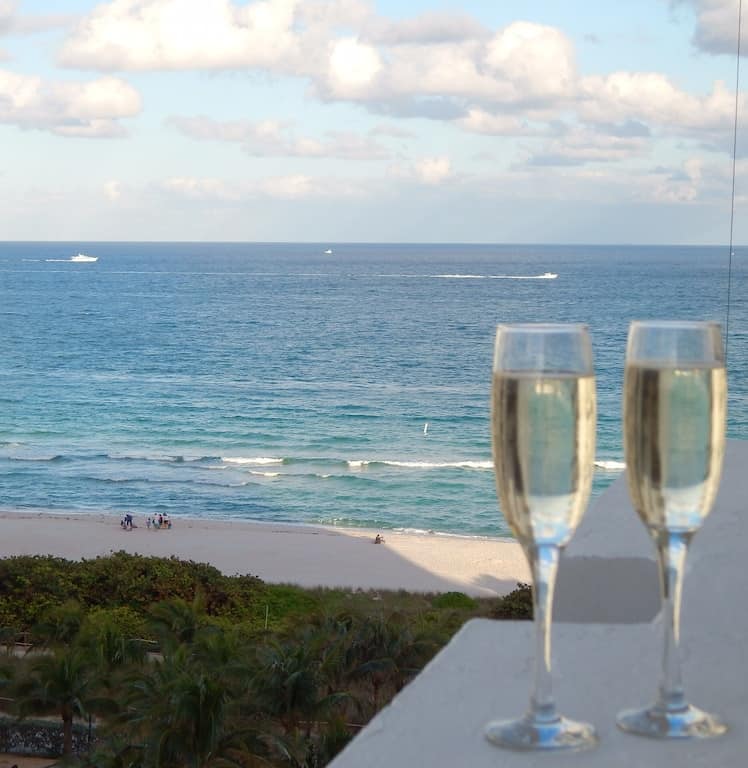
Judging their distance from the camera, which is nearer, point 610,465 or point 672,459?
point 672,459

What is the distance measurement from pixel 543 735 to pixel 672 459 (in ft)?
0.72

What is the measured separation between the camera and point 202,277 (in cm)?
10719

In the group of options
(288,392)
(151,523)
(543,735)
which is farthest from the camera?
(288,392)

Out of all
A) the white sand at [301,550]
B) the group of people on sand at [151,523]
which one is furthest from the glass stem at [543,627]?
the group of people on sand at [151,523]

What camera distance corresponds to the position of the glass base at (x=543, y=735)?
32.5 inches

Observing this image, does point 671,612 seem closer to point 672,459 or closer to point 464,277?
point 672,459

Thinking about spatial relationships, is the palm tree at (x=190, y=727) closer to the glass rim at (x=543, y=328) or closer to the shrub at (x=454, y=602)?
the shrub at (x=454, y=602)

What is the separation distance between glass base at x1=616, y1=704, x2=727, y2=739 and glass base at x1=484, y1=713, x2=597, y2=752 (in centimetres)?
3

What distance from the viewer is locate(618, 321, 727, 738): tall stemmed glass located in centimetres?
86

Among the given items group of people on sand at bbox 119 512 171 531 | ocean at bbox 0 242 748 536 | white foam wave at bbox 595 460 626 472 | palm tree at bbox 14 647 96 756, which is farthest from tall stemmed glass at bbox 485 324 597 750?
white foam wave at bbox 595 460 626 472

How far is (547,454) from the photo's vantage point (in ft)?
2.87

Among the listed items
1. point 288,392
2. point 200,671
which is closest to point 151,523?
point 200,671

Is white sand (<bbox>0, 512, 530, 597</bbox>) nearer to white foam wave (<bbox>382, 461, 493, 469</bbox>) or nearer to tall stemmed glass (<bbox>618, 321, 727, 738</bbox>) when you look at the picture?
white foam wave (<bbox>382, 461, 493, 469</bbox>)

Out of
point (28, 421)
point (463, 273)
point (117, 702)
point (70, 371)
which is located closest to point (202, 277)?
point (463, 273)
